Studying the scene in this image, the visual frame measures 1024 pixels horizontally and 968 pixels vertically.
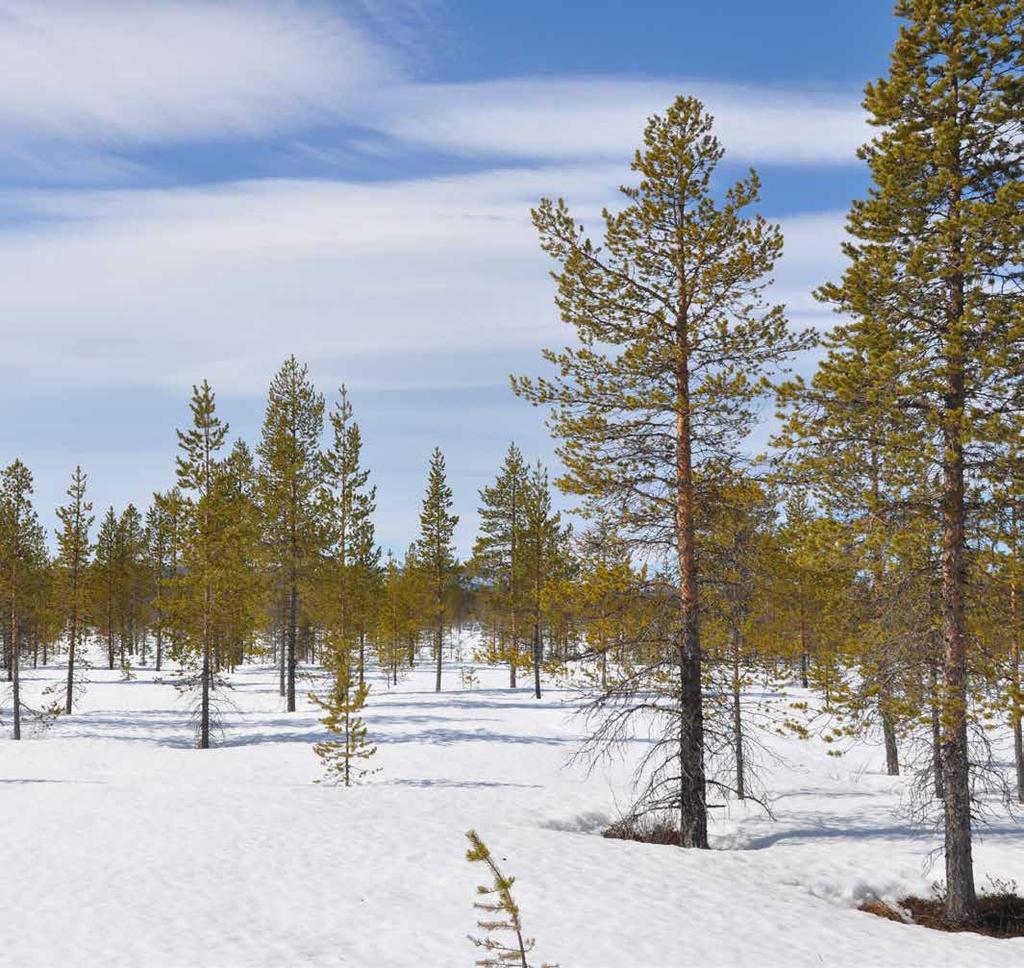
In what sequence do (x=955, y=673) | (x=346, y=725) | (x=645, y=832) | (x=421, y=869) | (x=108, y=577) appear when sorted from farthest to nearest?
(x=108, y=577) → (x=346, y=725) → (x=645, y=832) → (x=421, y=869) → (x=955, y=673)

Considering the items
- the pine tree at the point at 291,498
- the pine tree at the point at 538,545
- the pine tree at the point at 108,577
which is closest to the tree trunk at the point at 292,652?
the pine tree at the point at 291,498

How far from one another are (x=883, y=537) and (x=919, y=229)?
475cm

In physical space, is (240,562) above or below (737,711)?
above

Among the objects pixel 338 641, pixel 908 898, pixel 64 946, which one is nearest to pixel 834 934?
pixel 908 898

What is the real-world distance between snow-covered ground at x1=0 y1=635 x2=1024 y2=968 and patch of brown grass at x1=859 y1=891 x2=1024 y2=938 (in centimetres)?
46

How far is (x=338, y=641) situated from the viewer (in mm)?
33312

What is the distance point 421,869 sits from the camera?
529 inches

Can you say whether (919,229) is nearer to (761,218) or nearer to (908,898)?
(761,218)

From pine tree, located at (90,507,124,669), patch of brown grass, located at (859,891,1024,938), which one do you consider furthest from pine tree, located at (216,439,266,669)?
patch of brown grass, located at (859,891,1024,938)

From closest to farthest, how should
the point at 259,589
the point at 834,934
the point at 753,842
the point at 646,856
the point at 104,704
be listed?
1. the point at 834,934
2. the point at 646,856
3. the point at 753,842
4. the point at 259,589
5. the point at 104,704

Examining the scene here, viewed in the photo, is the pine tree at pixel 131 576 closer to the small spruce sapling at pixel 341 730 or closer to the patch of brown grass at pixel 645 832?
the small spruce sapling at pixel 341 730

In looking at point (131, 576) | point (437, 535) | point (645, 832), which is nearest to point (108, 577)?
point (131, 576)

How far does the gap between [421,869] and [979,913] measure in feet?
28.3

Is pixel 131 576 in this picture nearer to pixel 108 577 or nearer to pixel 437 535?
pixel 108 577
